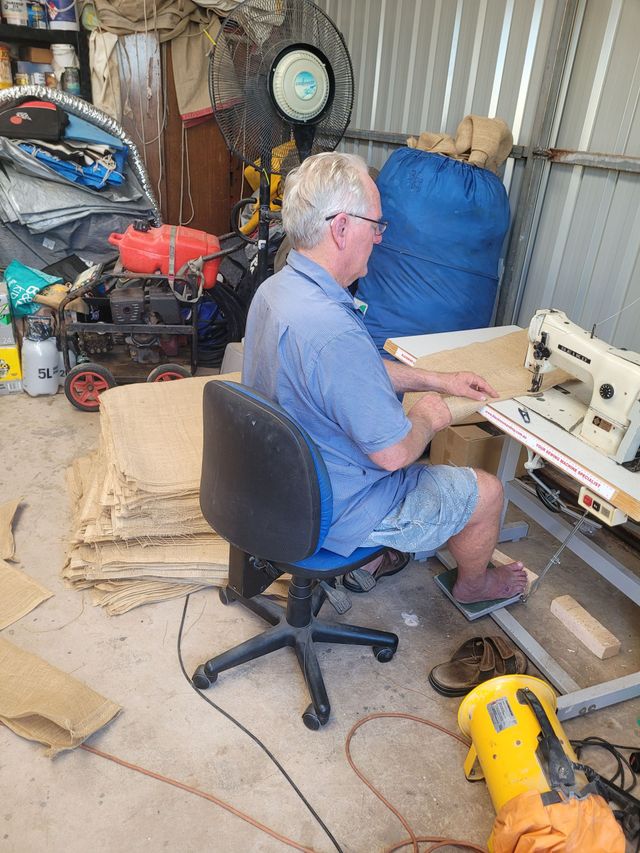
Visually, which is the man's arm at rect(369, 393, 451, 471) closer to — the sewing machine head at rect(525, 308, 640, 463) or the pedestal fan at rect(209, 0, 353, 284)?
the sewing machine head at rect(525, 308, 640, 463)

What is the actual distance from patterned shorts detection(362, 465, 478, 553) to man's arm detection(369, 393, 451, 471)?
156 mm

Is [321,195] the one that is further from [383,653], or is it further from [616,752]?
[616,752]

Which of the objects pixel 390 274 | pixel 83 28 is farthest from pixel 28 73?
pixel 390 274

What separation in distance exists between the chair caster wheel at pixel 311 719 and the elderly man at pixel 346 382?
1.51ft

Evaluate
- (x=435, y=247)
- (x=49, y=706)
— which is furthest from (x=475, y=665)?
(x=435, y=247)

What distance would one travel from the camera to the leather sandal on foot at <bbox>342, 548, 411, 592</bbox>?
6.95 feet

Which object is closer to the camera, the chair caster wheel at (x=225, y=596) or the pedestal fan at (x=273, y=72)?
the chair caster wheel at (x=225, y=596)

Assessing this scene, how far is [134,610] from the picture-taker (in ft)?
6.44

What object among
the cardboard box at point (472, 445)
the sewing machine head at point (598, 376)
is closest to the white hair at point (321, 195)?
the sewing machine head at point (598, 376)

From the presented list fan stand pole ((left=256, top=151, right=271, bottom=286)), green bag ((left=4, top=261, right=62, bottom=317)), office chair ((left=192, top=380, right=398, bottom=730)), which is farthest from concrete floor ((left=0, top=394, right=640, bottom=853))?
fan stand pole ((left=256, top=151, right=271, bottom=286))

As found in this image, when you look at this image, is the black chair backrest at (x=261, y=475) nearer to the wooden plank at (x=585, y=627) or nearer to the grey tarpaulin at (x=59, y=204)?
the wooden plank at (x=585, y=627)

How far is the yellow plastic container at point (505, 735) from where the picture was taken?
127 centimetres

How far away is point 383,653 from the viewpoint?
5.97ft

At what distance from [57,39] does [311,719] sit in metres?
4.33
